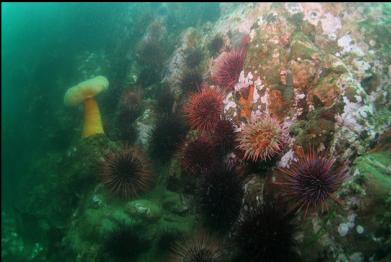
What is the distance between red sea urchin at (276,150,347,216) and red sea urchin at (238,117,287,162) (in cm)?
72

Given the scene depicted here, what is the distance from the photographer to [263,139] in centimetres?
540

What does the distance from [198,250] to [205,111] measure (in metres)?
2.88

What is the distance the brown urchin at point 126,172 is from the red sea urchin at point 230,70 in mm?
2606

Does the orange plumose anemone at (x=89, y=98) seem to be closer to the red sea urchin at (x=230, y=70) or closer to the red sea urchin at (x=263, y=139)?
the red sea urchin at (x=230, y=70)

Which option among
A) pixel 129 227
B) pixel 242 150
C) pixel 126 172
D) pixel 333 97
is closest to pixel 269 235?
pixel 242 150

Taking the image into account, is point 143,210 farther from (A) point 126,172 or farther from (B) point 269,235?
(B) point 269,235

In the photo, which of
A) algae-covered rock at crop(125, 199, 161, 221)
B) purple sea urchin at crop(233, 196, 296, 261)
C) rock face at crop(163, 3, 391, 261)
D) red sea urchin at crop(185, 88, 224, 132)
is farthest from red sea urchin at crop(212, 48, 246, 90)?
purple sea urchin at crop(233, 196, 296, 261)

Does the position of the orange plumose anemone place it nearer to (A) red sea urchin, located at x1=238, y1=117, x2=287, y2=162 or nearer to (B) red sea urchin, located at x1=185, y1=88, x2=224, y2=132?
(B) red sea urchin, located at x1=185, y1=88, x2=224, y2=132

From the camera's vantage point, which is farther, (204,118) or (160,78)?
(160,78)

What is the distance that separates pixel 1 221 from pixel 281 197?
1576 centimetres

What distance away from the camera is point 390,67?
20.8 ft

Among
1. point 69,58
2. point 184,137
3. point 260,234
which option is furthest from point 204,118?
point 69,58

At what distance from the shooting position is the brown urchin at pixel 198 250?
5152 millimetres

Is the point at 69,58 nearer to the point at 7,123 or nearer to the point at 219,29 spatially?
the point at 7,123
